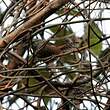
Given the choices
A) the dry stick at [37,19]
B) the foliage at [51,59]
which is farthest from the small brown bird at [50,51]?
the dry stick at [37,19]

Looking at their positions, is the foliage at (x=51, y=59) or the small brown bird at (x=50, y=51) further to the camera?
the small brown bird at (x=50, y=51)

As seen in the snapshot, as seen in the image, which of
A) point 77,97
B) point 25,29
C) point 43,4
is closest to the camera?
point 25,29

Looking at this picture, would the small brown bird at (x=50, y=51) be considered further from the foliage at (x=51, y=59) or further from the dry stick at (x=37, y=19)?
the dry stick at (x=37, y=19)

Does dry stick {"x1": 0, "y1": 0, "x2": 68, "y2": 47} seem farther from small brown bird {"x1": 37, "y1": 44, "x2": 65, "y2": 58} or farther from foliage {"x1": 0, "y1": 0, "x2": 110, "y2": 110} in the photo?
small brown bird {"x1": 37, "y1": 44, "x2": 65, "y2": 58}

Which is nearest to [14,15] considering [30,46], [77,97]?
[30,46]

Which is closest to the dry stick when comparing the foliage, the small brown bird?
the foliage

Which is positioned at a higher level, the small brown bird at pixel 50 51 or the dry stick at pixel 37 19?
the small brown bird at pixel 50 51

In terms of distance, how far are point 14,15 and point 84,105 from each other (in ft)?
1.64

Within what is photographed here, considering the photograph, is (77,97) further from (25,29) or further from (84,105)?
(25,29)

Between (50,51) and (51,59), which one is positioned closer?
(51,59)

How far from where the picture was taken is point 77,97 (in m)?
1.54

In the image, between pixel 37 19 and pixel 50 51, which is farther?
pixel 50 51

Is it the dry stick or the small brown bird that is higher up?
the small brown bird

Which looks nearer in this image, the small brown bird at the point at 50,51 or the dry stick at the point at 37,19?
the dry stick at the point at 37,19
